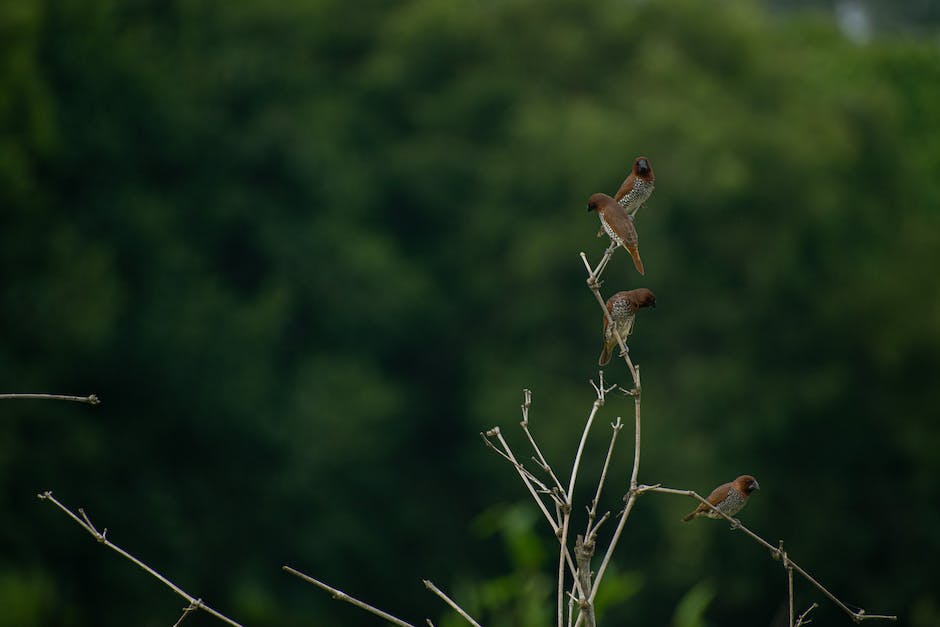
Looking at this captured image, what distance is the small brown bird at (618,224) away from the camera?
157 inches

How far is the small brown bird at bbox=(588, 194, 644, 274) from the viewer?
157 inches

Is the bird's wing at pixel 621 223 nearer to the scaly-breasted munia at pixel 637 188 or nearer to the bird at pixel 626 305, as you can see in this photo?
the scaly-breasted munia at pixel 637 188

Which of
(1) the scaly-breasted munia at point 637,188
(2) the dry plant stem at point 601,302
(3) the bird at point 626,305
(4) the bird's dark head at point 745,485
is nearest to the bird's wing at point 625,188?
(1) the scaly-breasted munia at point 637,188

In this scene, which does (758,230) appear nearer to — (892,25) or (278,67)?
(278,67)

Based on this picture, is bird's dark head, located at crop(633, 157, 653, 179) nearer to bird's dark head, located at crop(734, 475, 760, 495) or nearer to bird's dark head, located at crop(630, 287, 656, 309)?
bird's dark head, located at crop(630, 287, 656, 309)

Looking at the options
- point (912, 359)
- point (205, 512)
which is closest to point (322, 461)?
point (205, 512)

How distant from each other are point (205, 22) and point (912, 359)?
1286 centimetres

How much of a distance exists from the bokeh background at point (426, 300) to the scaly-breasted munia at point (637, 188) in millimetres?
15080

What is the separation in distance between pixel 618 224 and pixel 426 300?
64.4ft

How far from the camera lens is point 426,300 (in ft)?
77.5

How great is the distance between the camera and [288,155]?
2269 centimetres

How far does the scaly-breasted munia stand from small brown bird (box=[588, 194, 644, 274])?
5 centimetres

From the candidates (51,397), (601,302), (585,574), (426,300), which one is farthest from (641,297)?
(426,300)

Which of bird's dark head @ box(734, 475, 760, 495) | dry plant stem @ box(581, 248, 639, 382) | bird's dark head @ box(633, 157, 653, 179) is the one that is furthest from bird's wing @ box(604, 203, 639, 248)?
bird's dark head @ box(734, 475, 760, 495)
